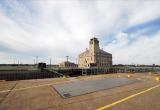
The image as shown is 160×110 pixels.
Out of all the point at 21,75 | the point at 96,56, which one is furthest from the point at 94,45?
the point at 21,75

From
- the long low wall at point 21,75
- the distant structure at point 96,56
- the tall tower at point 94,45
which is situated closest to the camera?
the long low wall at point 21,75

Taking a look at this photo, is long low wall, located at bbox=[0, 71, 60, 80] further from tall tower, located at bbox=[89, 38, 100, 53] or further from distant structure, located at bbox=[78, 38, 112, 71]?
tall tower, located at bbox=[89, 38, 100, 53]

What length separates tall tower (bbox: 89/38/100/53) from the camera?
11462 centimetres

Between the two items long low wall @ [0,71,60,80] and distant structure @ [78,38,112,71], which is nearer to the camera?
long low wall @ [0,71,60,80]

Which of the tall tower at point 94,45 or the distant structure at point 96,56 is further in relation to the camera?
the tall tower at point 94,45

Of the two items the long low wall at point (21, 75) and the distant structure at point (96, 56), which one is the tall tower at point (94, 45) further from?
the long low wall at point (21, 75)

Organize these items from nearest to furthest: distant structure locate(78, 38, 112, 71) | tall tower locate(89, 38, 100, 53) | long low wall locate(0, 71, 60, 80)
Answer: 1. long low wall locate(0, 71, 60, 80)
2. distant structure locate(78, 38, 112, 71)
3. tall tower locate(89, 38, 100, 53)

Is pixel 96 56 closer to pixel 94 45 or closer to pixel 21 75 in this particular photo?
pixel 94 45

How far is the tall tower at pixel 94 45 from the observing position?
115m

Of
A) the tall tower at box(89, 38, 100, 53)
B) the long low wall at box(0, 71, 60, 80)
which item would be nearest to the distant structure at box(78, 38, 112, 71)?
the tall tower at box(89, 38, 100, 53)

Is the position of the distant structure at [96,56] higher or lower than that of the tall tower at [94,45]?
lower

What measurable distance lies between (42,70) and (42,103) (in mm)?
33322

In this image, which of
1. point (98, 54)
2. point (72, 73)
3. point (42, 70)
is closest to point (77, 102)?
point (42, 70)

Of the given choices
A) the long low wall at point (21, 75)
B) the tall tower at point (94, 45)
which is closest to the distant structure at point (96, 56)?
the tall tower at point (94, 45)
